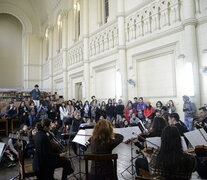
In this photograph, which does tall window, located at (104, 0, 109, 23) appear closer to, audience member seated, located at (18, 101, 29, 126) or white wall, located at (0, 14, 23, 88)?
audience member seated, located at (18, 101, 29, 126)

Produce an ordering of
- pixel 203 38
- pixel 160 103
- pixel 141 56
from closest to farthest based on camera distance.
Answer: pixel 203 38
pixel 160 103
pixel 141 56

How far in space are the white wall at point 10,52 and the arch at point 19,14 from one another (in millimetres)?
970

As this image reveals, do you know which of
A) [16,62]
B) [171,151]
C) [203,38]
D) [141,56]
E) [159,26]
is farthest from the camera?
[16,62]

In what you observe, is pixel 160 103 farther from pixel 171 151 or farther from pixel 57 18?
pixel 57 18

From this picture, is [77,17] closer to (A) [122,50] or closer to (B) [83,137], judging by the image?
(A) [122,50]

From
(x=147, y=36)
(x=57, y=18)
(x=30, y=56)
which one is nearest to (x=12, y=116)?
(x=147, y=36)

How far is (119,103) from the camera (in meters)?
9.64

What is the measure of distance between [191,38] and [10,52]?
21753 millimetres

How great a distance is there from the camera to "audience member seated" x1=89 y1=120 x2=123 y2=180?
2678mm

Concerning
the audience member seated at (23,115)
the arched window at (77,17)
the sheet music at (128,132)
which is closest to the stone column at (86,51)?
the arched window at (77,17)

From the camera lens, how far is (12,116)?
9.97 meters

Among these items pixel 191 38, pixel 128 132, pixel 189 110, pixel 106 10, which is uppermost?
pixel 106 10

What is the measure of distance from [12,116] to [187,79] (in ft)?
28.8

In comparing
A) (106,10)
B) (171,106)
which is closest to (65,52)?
(106,10)
